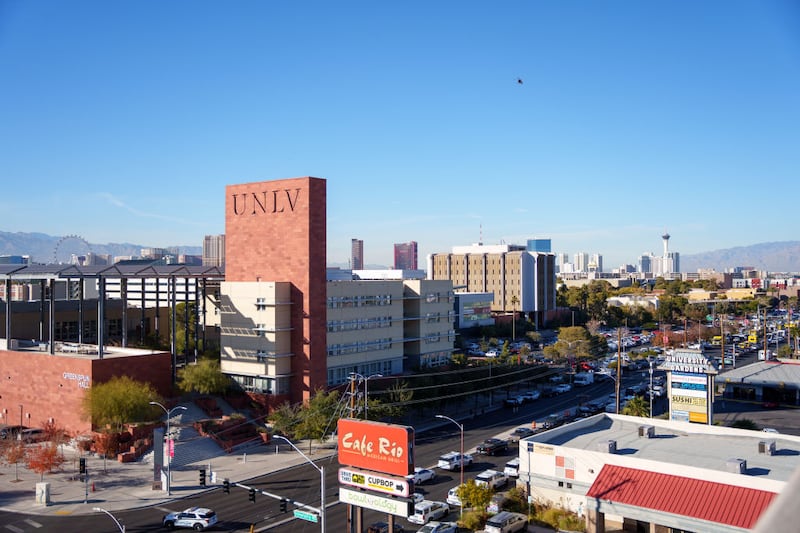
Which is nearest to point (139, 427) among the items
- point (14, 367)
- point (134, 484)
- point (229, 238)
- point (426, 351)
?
point (134, 484)

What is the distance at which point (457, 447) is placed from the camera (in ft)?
187

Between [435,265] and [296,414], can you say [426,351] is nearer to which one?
[296,414]

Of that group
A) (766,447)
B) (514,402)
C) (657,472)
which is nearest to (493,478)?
(657,472)

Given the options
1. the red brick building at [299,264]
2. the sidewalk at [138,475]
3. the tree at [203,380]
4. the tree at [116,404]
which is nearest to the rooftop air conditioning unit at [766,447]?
the sidewalk at [138,475]

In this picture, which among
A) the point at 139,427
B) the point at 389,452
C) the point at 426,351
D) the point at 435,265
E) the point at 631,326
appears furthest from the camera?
the point at 435,265

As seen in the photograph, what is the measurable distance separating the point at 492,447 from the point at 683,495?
23.4 metres

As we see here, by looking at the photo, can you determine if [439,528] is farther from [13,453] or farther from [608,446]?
[13,453]

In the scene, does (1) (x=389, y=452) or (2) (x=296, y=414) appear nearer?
(1) (x=389, y=452)

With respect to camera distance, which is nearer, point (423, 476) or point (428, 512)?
point (428, 512)

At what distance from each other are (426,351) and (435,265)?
9735cm

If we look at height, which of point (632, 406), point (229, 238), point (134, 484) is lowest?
point (134, 484)

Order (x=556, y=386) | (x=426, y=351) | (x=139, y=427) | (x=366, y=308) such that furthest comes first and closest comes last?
(x=556, y=386)
(x=426, y=351)
(x=366, y=308)
(x=139, y=427)

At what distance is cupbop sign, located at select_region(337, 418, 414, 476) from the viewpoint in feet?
91.8

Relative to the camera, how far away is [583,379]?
90.3 meters
